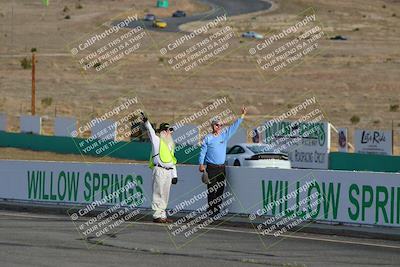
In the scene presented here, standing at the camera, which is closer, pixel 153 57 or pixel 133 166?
pixel 133 166

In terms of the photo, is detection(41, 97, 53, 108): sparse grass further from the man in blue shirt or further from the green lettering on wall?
the green lettering on wall

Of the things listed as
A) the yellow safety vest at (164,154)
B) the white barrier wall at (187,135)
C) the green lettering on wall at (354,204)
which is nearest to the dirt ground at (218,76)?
the white barrier wall at (187,135)

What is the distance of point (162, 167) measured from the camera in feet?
70.6

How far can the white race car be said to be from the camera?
3786 centimetres

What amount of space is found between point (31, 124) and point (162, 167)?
3197 centimetres

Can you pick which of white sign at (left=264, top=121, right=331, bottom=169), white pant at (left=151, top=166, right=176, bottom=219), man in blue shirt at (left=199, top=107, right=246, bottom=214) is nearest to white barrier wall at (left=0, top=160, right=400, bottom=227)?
man in blue shirt at (left=199, top=107, right=246, bottom=214)

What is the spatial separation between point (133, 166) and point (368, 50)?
2908 inches

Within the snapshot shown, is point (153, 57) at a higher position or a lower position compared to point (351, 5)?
higher

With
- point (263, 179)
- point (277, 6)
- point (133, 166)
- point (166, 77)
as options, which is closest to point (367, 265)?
point (263, 179)

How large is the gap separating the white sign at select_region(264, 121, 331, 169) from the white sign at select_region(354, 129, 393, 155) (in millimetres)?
1115

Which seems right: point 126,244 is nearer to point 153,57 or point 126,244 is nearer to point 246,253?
point 246,253

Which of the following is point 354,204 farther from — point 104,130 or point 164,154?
point 104,130

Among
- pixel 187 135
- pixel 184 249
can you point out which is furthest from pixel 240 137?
pixel 184 249

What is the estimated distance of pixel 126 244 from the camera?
59.1ft
